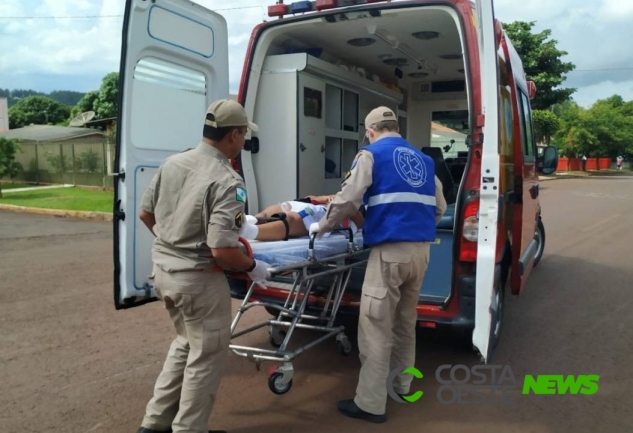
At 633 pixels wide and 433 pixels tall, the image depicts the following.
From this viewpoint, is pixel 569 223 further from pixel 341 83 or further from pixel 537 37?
pixel 537 37

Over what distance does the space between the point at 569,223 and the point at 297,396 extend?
10.4 metres

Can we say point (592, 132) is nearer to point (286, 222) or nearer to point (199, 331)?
point (286, 222)

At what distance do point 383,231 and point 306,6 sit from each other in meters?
2.07

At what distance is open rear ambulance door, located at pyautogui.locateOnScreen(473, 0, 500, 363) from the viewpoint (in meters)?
3.13

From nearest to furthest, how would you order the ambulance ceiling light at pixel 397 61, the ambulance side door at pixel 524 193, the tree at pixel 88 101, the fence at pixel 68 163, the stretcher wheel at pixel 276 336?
the stretcher wheel at pixel 276 336 < the ambulance side door at pixel 524 193 < the ambulance ceiling light at pixel 397 61 < the fence at pixel 68 163 < the tree at pixel 88 101

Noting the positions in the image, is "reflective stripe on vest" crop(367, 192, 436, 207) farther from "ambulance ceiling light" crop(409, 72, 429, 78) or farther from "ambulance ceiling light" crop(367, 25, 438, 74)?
"ambulance ceiling light" crop(409, 72, 429, 78)

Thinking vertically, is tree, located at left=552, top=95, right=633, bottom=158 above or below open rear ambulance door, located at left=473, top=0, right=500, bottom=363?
above

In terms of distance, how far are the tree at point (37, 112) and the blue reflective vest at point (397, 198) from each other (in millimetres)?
52176

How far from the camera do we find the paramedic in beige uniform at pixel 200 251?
267cm

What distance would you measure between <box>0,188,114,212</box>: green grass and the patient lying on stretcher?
9.69m

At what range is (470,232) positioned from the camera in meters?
3.47

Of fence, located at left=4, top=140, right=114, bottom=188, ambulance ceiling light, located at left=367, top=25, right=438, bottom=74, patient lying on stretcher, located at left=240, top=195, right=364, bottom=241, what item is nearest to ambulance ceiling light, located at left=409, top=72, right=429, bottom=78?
ambulance ceiling light, located at left=367, top=25, right=438, bottom=74

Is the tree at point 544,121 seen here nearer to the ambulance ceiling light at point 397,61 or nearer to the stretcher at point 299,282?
the ambulance ceiling light at point 397,61

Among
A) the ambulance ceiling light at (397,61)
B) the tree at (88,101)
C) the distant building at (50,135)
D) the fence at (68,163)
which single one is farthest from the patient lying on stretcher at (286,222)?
the tree at (88,101)
